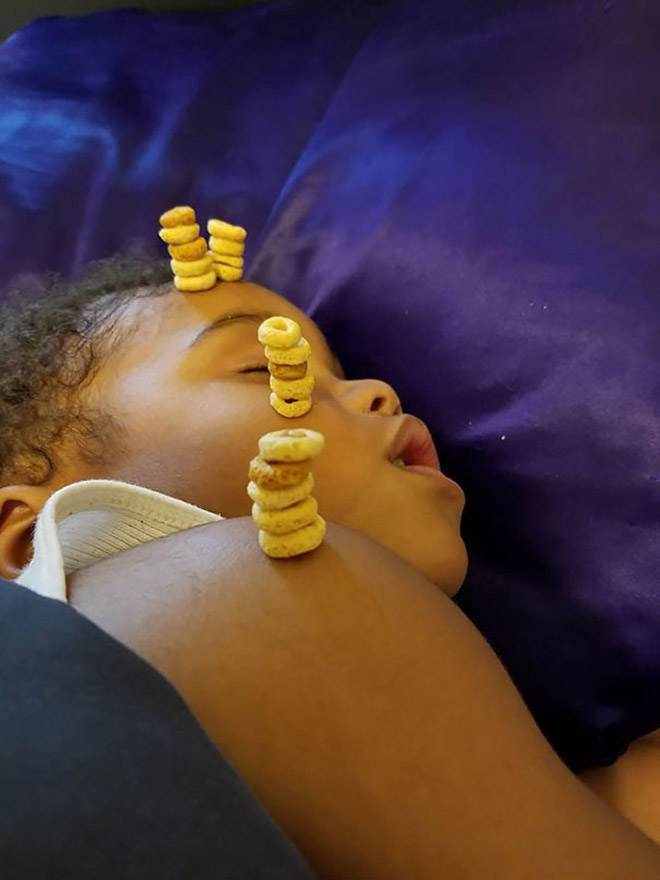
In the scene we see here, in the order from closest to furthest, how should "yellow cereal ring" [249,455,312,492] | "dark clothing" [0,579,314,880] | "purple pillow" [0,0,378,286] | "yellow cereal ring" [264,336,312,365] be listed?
"dark clothing" [0,579,314,880] → "yellow cereal ring" [249,455,312,492] → "yellow cereal ring" [264,336,312,365] → "purple pillow" [0,0,378,286]

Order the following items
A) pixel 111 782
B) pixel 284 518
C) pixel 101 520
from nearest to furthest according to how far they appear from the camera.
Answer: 1. pixel 111 782
2. pixel 284 518
3. pixel 101 520

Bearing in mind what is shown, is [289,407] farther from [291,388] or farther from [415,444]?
[415,444]

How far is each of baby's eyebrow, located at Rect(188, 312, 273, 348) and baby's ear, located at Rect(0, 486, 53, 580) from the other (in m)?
0.18

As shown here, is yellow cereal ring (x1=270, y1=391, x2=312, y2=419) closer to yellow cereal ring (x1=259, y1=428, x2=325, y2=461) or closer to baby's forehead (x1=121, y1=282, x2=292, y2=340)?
baby's forehead (x1=121, y1=282, x2=292, y2=340)

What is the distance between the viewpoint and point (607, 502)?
81 cm

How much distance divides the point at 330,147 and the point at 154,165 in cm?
26

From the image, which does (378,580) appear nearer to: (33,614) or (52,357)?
(33,614)

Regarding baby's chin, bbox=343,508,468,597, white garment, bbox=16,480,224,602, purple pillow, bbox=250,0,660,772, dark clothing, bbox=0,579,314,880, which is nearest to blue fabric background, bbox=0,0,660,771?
purple pillow, bbox=250,0,660,772

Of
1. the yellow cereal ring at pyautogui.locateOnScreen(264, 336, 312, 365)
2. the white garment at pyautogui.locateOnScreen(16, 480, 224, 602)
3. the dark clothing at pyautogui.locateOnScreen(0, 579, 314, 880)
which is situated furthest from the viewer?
the yellow cereal ring at pyautogui.locateOnScreen(264, 336, 312, 365)

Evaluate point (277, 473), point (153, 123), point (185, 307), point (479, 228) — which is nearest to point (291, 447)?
point (277, 473)

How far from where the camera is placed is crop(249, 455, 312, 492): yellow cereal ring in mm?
532

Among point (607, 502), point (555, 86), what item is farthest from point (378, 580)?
point (555, 86)

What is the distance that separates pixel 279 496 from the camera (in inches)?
21.3

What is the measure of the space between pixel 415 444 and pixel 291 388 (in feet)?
0.50
